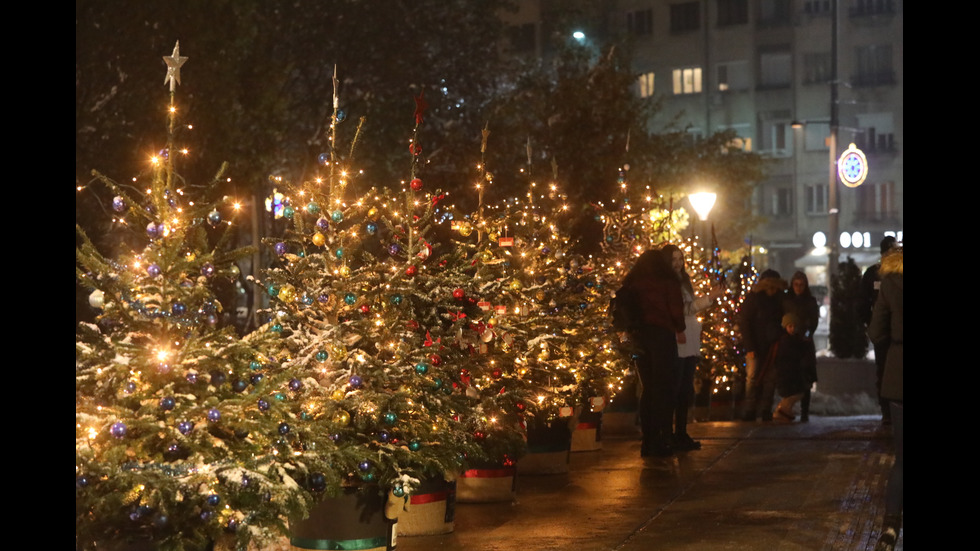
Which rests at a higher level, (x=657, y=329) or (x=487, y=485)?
(x=657, y=329)

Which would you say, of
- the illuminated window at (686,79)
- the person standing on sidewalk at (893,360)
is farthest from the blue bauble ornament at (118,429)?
the illuminated window at (686,79)

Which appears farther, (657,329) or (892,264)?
(657,329)

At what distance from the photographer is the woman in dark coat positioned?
472 inches

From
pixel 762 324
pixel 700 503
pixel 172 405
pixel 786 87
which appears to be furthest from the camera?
pixel 786 87

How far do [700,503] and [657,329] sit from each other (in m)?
2.41

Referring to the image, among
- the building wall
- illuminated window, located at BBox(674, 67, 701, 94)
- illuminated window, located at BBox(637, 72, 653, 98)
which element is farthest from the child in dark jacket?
illuminated window, located at BBox(637, 72, 653, 98)

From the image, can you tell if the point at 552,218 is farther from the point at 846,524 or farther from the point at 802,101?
the point at 802,101

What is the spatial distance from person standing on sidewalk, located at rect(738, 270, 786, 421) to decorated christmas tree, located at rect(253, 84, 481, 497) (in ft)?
25.3

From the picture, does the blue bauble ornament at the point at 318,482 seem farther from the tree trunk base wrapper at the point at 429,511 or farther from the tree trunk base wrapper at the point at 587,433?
the tree trunk base wrapper at the point at 587,433

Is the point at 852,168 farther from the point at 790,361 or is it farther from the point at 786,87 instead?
the point at 786,87

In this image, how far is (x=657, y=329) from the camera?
12.1 metres

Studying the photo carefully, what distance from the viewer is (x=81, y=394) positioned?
6.11 metres

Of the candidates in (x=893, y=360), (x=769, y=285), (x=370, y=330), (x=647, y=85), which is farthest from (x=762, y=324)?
(x=647, y=85)
